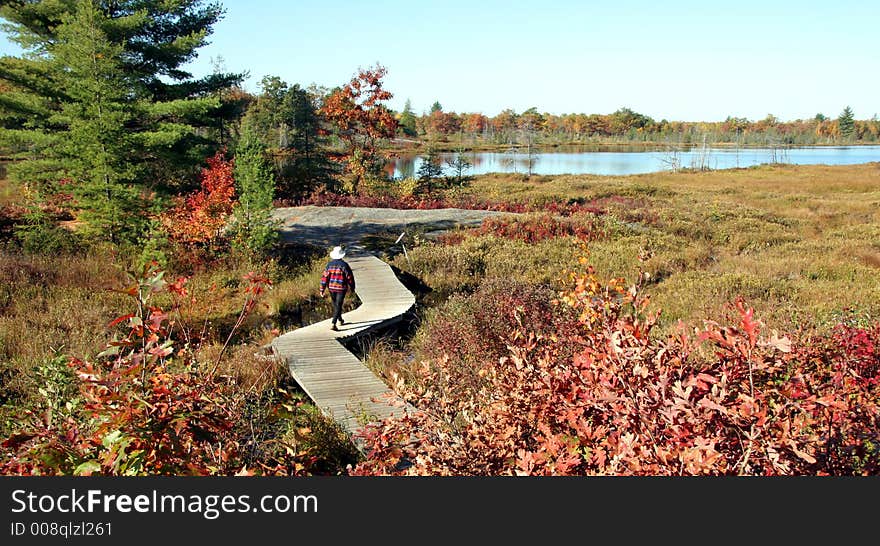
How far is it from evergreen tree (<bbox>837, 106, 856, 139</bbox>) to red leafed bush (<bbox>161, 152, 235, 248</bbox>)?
182817mm

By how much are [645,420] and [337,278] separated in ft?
24.4

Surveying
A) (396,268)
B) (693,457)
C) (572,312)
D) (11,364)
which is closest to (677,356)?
(693,457)

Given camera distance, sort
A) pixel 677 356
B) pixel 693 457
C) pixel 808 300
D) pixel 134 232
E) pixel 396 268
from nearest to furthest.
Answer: pixel 693 457 → pixel 677 356 → pixel 808 300 → pixel 134 232 → pixel 396 268

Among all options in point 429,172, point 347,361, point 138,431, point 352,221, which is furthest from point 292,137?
point 138,431

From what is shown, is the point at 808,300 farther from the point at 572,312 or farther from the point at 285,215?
the point at 285,215

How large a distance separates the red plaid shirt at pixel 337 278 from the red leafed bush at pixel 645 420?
20.1 feet

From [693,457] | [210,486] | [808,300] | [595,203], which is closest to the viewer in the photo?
[210,486]

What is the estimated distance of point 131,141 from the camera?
14.1 m

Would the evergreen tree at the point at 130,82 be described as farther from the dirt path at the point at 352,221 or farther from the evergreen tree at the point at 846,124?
the evergreen tree at the point at 846,124

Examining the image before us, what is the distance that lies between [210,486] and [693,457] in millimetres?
1733

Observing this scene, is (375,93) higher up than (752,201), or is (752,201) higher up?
(375,93)

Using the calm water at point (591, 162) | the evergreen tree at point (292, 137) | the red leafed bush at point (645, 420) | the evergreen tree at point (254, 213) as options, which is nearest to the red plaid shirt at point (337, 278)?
the evergreen tree at point (254, 213)

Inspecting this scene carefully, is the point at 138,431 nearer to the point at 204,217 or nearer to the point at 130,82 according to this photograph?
the point at 204,217

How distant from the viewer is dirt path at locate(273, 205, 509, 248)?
1788 cm
